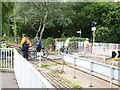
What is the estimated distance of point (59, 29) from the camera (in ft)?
198

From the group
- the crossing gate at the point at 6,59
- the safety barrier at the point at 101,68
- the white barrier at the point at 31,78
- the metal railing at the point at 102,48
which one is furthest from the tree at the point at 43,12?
the white barrier at the point at 31,78

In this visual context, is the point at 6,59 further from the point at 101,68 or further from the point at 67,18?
the point at 67,18

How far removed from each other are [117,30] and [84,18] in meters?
6.99

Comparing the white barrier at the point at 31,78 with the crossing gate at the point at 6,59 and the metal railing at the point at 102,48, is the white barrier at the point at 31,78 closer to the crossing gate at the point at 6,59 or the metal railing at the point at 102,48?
the crossing gate at the point at 6,59

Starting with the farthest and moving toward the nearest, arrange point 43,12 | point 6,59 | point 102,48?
point 43,12, point 102,48, point 6,59

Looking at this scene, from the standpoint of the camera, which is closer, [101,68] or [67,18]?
[101,68]

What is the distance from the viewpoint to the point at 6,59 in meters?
16.8

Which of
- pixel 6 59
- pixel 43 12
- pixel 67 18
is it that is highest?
pixel 43 12

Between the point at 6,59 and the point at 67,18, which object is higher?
the point at 67,18

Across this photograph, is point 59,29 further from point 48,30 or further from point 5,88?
point 5,88

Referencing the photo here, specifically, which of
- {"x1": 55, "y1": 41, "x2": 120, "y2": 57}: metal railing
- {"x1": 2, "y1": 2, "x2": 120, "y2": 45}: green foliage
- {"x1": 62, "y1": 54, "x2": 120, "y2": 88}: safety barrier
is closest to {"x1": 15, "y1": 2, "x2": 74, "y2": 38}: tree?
{"x1": 2, "y1": 2, "x2": 120, "y2": 45}: green foliage

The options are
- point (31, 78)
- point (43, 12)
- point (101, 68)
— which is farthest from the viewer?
point (43, 12)

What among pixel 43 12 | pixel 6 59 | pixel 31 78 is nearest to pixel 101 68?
pixel 31 78

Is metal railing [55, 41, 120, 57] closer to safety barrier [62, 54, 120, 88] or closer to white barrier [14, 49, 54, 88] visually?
safety barrier [62, 54, 120, 88]
